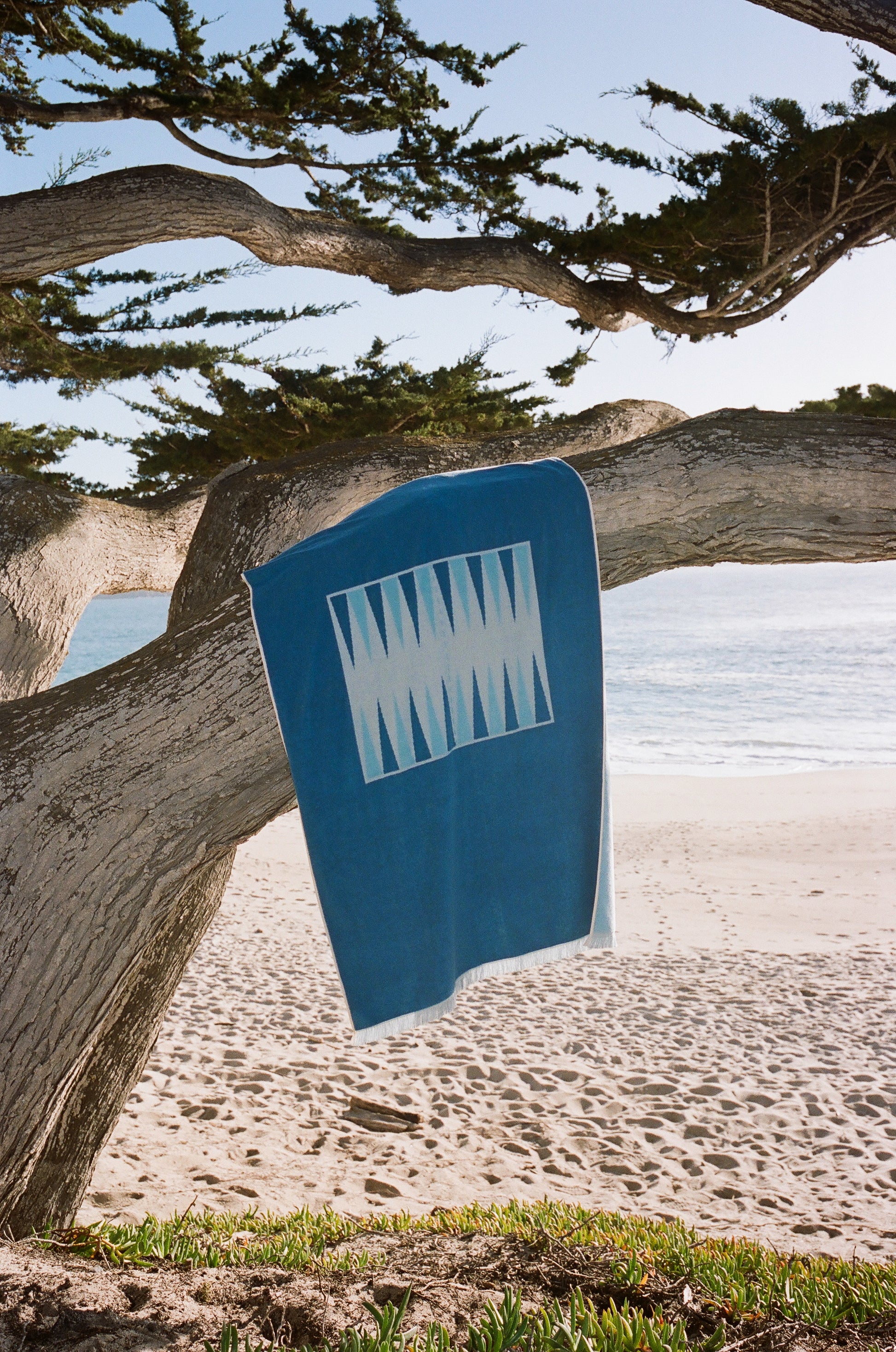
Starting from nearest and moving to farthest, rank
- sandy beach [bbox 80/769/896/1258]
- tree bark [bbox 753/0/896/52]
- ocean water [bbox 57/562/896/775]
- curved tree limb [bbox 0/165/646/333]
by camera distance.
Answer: tree bark [bbox 753/0/896/52] → curved tree limb [bbox 0/165/646/333] → sandy beach [bbox 80/769/896/1258] → ocean water [bbox 57/562/896/775]

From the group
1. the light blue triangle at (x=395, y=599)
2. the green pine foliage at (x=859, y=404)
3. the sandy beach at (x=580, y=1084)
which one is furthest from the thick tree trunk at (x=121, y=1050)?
the green pine foliage at (x=859, y=404)

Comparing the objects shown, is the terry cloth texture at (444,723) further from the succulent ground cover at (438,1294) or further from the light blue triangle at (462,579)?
the succulent ground cover at (438,1294)

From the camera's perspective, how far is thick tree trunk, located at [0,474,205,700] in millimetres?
3893

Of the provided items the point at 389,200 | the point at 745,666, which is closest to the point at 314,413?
the point at 389,200

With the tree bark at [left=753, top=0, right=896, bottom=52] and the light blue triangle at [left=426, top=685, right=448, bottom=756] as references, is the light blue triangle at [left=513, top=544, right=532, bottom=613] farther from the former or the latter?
the tree bark at [left=753, top=0, right=896, bottom=52]

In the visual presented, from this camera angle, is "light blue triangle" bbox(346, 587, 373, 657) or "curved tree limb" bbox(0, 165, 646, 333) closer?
"light blue triangle" bbox(346, 587, 373, 657)

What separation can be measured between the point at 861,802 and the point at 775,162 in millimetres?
11157

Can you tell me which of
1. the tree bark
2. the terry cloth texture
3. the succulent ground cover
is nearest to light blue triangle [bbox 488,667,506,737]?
the terry cloth texture

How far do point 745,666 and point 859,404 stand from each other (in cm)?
2348

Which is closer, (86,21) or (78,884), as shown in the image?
(78,884)

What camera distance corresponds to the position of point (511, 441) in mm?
4051

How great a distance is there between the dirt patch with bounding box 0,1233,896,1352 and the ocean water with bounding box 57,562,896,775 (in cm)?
738

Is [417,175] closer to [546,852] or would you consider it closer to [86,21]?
[86,21]

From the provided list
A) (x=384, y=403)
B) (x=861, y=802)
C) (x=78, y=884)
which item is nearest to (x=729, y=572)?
(x=861, y=802)
